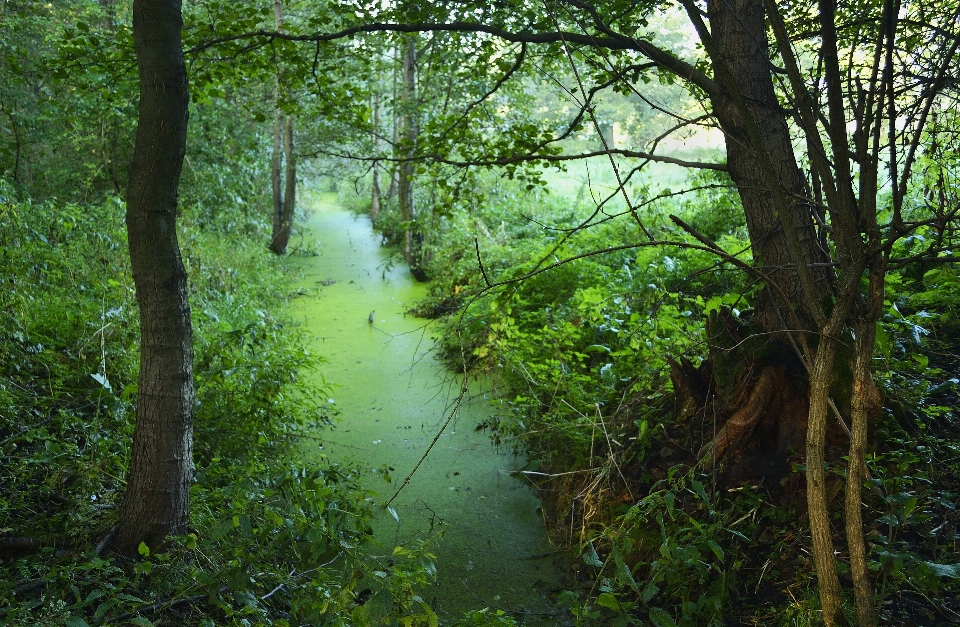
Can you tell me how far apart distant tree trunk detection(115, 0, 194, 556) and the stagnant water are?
92 centimetres

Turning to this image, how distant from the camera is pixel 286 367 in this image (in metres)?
4.44

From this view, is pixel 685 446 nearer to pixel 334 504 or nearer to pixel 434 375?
pixel 334 504

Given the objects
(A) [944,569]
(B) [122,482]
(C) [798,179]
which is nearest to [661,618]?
(A) [944,569]

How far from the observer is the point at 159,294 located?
2572mm

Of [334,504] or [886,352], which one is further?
[886,352]

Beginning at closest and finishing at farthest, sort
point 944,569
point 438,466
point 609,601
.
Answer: point 944,569 < point 609,601 < point 438,466

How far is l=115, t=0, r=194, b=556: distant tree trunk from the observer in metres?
2.48

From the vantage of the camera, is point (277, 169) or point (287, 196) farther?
point (287, 196)

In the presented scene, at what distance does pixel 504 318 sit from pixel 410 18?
1.96 metres

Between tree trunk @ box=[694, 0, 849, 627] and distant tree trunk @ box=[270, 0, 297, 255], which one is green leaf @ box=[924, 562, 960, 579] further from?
distant tree trunk @ box=[270, 0, 297, 255]

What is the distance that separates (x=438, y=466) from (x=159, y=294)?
246cm

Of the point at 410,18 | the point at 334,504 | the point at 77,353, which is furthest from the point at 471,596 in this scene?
the point at 410,18

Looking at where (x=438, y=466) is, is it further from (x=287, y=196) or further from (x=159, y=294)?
(x=287, y=196)

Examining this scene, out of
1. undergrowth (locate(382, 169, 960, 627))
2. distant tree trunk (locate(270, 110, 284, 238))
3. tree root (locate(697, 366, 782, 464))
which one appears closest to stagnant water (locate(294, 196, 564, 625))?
undergrowth (locate(382, 169, 960, 627))
